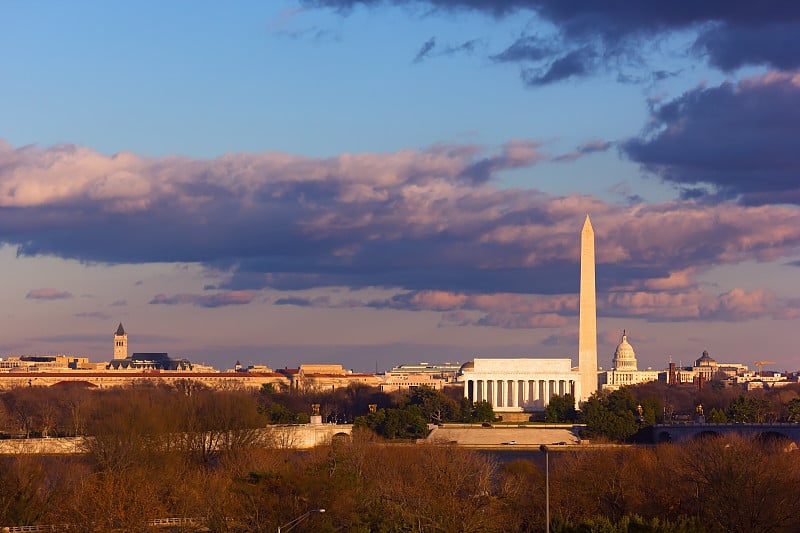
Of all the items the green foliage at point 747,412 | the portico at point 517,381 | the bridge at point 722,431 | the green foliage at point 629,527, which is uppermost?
the portico at point 517,381

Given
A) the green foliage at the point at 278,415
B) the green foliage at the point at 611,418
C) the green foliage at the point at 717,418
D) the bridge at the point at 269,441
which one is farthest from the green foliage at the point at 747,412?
the green foliage at the point at 278,415

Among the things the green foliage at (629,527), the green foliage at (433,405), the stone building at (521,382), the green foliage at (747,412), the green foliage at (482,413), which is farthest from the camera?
the stone building at (521,382)

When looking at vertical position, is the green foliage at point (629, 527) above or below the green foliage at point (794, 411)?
below

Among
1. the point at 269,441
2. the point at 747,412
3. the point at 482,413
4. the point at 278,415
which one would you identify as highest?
the point at 747,412

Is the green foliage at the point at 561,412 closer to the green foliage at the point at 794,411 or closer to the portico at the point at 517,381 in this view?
the green foliage at the point at 794,411

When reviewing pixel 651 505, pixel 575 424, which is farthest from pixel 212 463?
pixel 575 424

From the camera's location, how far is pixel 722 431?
124375 millimetres

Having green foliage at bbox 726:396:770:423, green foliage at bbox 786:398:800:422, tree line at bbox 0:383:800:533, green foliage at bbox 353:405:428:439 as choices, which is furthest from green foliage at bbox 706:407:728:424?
tree line at bbox 0:383:800:533

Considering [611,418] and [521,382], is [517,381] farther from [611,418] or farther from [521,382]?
[611,418]

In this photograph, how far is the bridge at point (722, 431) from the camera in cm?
11744

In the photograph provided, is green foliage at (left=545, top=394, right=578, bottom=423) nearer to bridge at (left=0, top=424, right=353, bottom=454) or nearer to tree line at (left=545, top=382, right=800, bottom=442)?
tree line at (left=545, top=382, right=800, bottom=442)

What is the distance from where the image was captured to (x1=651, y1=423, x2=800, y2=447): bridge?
4624 inches

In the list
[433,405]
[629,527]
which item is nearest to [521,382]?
[433,405]

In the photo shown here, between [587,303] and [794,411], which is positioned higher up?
[587,303]
